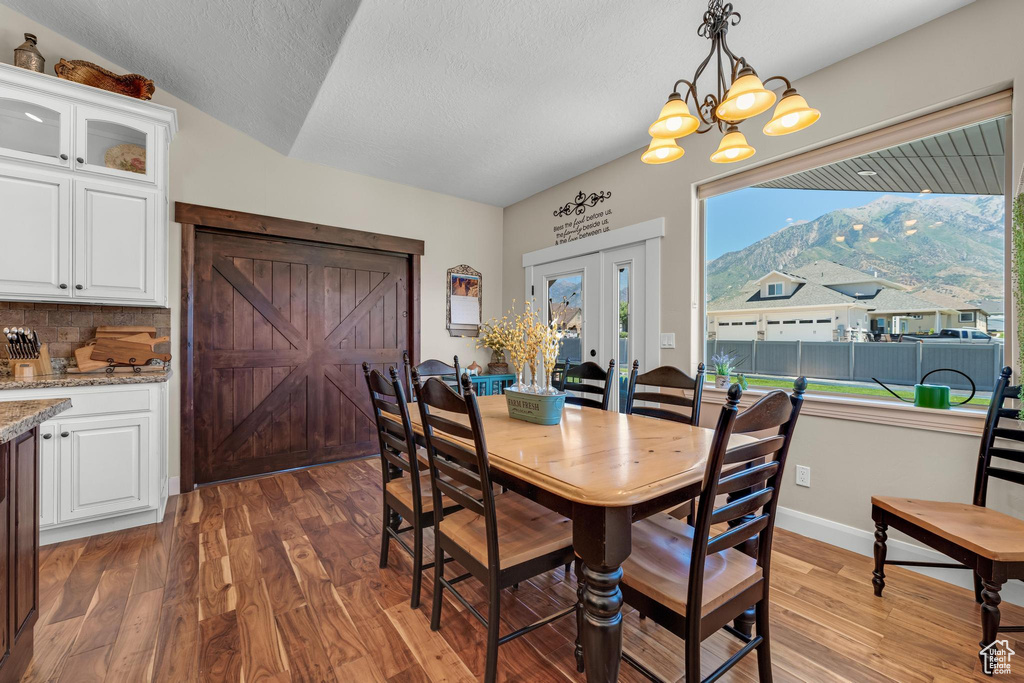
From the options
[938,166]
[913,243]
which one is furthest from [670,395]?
[938,166]

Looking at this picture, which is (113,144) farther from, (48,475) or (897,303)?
(897,303)

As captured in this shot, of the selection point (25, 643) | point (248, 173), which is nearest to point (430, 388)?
Result: point (25, 643)

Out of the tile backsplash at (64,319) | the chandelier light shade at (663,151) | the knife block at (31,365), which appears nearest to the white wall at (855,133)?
the chandelier light shade at (663,151)

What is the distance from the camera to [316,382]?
3.91 m

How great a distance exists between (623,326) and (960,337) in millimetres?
2001

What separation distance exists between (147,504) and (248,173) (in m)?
2.58

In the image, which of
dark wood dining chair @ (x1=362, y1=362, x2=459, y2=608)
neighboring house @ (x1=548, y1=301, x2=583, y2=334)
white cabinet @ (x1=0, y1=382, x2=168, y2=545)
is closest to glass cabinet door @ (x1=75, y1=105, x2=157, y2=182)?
white cabinet @ (x1=0, y1=382, x2=168, y2=545)

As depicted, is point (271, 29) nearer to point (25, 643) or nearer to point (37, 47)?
point (37, 47)

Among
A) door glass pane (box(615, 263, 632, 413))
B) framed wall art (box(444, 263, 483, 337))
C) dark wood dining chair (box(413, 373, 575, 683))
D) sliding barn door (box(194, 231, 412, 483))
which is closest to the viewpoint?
dark wood dining chair (box(413, 373, 575, 683))

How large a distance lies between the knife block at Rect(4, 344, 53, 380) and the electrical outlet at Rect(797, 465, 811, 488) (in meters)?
4.63

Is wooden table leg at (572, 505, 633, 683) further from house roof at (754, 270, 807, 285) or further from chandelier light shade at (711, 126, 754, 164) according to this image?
house roof at (754, 270, 807, 285)

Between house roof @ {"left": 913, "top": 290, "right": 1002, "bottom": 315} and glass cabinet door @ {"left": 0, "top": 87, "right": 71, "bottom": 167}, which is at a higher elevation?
glass cabinet door @ {"left": 0, "top": 87, "right": 71, "bottom": 167}

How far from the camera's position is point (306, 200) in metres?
3.79

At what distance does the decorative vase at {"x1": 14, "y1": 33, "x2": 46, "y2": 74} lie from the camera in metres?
2.51
